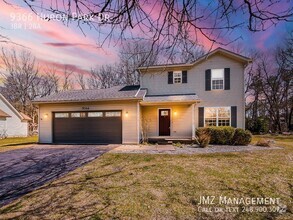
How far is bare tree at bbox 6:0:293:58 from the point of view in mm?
2053

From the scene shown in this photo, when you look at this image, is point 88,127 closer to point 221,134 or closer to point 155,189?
point 221,134

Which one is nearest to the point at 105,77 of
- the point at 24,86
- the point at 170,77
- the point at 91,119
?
the point at 24,86

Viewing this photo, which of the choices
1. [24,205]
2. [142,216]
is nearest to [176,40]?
[142,216]

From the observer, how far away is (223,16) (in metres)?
2.10

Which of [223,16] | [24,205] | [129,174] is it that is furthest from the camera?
[129,174]

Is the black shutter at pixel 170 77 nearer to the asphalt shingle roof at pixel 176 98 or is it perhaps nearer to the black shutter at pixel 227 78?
the asphalt shingle roof at pixel 176 98

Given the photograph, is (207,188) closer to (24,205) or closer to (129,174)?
(129,174)

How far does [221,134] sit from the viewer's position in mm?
12188

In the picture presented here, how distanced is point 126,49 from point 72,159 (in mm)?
7147

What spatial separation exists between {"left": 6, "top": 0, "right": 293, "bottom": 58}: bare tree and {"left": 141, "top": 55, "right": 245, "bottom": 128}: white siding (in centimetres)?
1121

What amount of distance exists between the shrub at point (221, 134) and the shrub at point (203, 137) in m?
0.39

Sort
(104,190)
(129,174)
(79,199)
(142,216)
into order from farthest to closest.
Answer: (129,174) → (104,190) → (79,199) → (142,216)

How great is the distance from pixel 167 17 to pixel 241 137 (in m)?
11.5

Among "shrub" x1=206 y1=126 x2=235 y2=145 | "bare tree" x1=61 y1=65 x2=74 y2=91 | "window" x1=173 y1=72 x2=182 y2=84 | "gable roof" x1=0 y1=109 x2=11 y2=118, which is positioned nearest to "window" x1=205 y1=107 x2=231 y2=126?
"shrub" x1=206 y1=126 x2=235 y2=145
